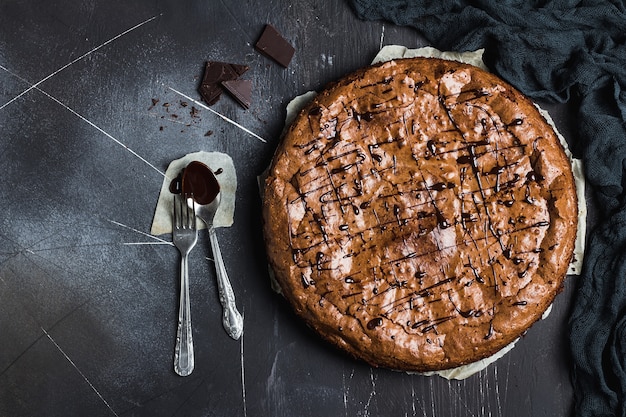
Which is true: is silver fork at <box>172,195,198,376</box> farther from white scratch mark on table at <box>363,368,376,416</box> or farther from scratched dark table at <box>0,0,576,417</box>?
white scratch mark on table at <box>363,368,376,416</box>

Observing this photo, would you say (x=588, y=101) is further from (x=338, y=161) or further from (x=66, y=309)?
(x=66, y=309)

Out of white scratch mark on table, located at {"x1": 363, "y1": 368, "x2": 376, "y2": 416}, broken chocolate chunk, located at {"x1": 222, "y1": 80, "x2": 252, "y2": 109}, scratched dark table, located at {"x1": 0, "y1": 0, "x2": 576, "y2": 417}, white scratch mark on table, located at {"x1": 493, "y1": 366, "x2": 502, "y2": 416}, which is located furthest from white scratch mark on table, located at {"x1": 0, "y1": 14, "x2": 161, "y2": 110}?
white scratch mark on table, located at {"x1": 493, "y1": 366, "x2": 502, "y2": 416}

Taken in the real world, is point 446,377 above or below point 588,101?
below

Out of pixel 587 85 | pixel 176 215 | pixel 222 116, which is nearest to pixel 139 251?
pixel 176 215

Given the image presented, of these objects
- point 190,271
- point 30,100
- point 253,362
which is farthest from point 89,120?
point 253,362

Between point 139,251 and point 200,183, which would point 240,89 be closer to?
point 200,183

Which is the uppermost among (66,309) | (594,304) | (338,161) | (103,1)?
(103,1)
